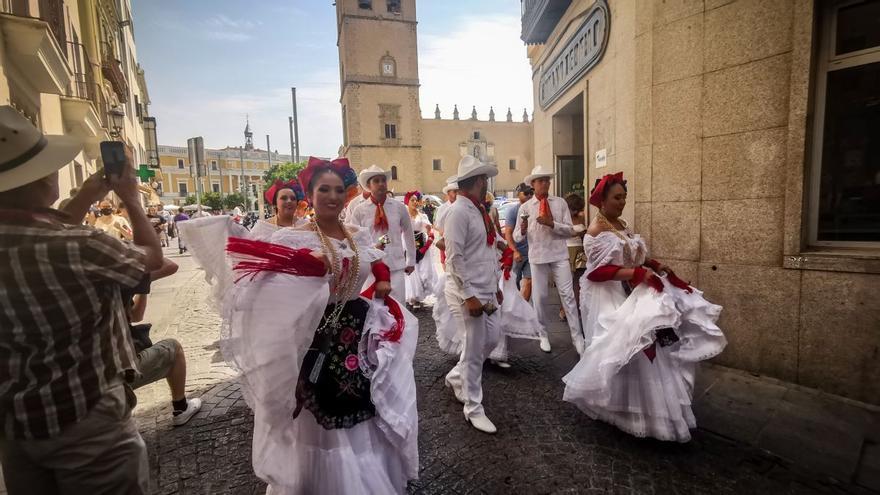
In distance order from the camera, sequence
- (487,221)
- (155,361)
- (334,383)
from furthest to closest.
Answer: (487,221), (155,361), (334,383)

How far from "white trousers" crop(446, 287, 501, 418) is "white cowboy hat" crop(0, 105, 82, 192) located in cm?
268

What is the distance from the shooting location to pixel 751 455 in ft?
9.55

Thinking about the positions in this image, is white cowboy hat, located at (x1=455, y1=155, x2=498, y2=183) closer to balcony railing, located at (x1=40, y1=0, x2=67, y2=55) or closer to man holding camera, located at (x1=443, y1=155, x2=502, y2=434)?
man holding camera, located at (x1=443, y1=155, x2=502, y2=434)

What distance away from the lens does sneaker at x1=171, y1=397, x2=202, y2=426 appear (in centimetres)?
358

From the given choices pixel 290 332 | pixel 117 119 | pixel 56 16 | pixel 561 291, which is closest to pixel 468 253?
pixel 290 332

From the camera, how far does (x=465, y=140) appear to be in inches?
2406

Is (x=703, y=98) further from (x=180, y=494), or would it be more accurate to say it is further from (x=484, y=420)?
(x=180, y=494)

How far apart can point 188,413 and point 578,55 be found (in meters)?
7.10

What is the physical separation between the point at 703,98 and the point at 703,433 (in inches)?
127

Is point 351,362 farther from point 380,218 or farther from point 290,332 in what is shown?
point 380,218

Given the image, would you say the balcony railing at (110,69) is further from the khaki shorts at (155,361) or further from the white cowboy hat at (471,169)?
the white cowboy hat at (471,169)

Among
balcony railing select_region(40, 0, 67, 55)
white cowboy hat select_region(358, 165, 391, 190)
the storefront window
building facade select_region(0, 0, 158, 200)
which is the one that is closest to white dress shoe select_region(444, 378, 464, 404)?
white cowboy hat select_region(358, 165, 391, 190)

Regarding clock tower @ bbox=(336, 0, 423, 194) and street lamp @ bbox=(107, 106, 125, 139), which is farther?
clock tower @ bbox=(336, 0, 423, 194)

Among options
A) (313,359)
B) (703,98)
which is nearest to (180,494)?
(313,359)
